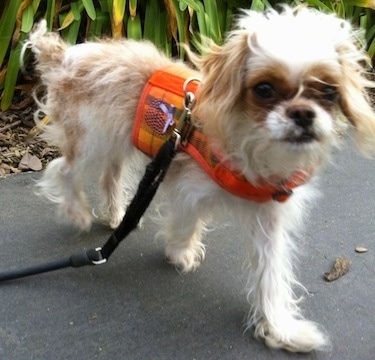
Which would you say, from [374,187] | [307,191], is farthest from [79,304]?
[374,187]

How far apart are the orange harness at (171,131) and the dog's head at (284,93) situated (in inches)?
2.4

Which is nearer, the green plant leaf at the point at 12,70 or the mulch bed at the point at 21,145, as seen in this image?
the mulch bed at the point at 21,145

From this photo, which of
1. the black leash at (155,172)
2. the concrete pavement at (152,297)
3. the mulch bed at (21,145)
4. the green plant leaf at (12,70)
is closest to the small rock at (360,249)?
the concrete pavement at (152,297)

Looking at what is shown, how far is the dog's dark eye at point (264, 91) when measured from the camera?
180 centimetres

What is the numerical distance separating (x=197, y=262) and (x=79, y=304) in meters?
0.59

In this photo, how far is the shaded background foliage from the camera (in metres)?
3.86

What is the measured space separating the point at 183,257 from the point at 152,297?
9.8 inches

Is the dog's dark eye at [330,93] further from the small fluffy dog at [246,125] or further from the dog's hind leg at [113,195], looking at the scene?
the dog's hind leg at [113,195]

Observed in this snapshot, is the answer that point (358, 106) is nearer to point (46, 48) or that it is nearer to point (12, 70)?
point (46, 48)

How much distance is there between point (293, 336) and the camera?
2.27 metres

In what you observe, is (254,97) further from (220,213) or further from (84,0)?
(84,0)

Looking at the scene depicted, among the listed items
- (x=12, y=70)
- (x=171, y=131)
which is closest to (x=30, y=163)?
(x=12, y=70)

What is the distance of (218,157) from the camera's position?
2100mm

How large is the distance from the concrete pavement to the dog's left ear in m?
0.81
